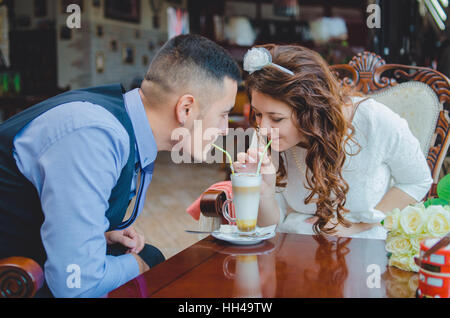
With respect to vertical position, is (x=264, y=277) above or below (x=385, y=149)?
below

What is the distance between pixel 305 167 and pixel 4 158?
3.75ft

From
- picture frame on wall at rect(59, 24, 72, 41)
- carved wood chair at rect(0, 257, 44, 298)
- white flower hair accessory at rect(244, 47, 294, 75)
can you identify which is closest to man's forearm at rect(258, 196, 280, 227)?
white flower hair accessory at rect(244, 47, 294, 75)

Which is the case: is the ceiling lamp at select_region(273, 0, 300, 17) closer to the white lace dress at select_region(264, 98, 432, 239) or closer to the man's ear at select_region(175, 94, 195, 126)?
the white lace dress at select_region(264, 98, 432, 239)

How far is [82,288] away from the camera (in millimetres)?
1034

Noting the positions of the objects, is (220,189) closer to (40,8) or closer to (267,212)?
(267,212)

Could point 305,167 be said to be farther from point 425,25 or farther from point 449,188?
point 425,25

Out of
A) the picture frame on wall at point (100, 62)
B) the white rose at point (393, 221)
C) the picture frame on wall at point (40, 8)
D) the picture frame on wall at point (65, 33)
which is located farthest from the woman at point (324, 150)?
the picture frame on wall at point (40, 8)

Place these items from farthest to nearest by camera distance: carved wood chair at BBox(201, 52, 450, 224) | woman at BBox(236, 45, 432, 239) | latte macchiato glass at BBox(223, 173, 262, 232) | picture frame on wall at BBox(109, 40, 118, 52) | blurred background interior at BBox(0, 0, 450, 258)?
picture frame on wall at BBox(109, 40, 118, 52) < blurred background interior at BBox(0, 0, 450, 258) < carved wood chair at BBox(201, 52, 450, 224) < woman at BBox(236, 45, 432, 239) < latte macchiato glass at BBox(223, 173, 262, 232)

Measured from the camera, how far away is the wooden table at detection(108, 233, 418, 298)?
3.12 ft

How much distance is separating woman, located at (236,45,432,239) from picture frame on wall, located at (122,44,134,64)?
7.20 m

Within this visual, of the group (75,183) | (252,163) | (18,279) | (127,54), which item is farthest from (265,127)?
(127,54)

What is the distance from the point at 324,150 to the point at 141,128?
2.38 ft

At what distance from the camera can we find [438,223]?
103 centimetres
